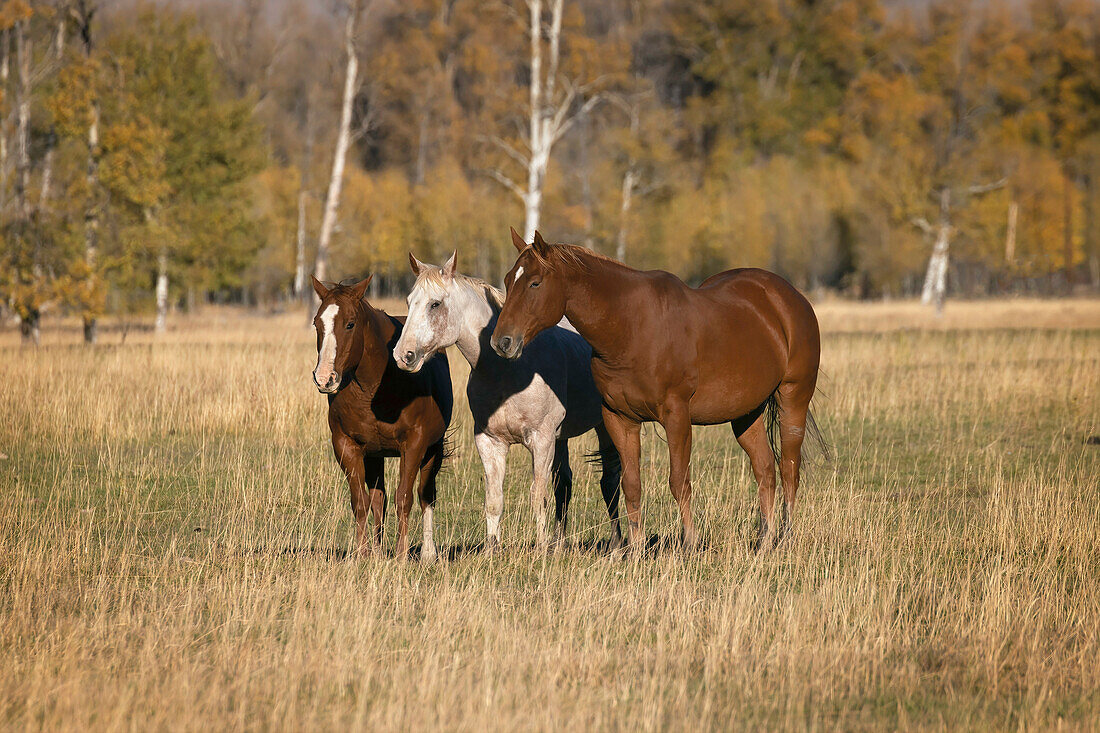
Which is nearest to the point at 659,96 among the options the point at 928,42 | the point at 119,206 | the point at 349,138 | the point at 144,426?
the point at 928,42

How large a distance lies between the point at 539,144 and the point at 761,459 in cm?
2117

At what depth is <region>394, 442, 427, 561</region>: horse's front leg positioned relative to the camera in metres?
6.52

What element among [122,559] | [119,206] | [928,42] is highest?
[928,42]

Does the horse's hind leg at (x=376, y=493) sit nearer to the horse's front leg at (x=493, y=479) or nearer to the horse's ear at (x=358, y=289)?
the horse's front leg at (x=493, y=479)

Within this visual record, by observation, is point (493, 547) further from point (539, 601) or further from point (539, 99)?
point (539, 99)

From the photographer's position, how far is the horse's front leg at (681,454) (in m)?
6.39

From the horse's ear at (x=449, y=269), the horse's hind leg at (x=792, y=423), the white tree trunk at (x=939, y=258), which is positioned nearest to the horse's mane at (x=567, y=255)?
the horse's ear at (x=449, y=269)

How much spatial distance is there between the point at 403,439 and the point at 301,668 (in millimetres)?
2190

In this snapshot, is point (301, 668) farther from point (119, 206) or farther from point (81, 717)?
point (119, 206)

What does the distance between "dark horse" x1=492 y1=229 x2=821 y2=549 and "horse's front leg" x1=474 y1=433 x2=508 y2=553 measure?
2.57 feet

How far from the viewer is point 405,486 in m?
6.57

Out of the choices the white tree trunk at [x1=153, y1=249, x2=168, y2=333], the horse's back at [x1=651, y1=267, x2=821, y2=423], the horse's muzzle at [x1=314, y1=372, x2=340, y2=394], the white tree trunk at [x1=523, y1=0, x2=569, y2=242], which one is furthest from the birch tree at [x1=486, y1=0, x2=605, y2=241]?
the horse's muzzle at [x1=314, y1=372, x2=340, y2=394]

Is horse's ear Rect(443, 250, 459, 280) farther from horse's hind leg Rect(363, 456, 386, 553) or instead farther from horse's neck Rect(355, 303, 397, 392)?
horse's hind leg Rect(363, 456, 386, 553)

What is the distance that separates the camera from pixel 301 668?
14.9 feet
